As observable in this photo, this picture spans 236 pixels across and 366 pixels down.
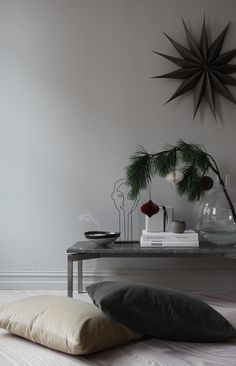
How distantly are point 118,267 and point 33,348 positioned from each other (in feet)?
4.01

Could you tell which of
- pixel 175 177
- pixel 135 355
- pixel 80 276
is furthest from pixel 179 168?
pixel 135 355

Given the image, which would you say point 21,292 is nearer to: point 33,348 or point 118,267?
point 118,267

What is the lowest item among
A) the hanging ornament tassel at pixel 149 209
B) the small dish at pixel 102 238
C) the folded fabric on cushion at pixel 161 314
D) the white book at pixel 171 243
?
the folded fabric on cushion at pixel 161 314

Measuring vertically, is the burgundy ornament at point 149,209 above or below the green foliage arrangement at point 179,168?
below

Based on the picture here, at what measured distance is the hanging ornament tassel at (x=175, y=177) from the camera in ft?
8.48

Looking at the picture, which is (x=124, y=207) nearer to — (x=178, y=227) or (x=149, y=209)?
(x=149, y=209)

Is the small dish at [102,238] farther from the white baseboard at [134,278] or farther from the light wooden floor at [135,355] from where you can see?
the light wooden floor at [135,355]

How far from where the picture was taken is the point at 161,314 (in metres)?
1.62

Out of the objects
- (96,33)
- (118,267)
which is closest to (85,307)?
(118,267)

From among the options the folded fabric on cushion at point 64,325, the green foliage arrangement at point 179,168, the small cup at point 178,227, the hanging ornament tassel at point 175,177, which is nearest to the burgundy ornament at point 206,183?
the green foliage arrangement at point 179,168

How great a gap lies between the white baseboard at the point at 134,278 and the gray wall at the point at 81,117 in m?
0.01

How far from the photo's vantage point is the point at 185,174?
2662mm

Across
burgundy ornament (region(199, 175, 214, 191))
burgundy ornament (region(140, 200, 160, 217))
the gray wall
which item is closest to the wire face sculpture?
the gray wall

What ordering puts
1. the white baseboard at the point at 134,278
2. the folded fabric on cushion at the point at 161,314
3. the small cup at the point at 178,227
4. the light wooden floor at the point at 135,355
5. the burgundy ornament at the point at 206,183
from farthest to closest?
the white baseboard at the point at 134,278, the burgundy ornament at the point at 206,183, the small cup at the point at 178,227, the folded fabric on cushion at the point at 161,314, the light wooden floor at the point at 135,355
